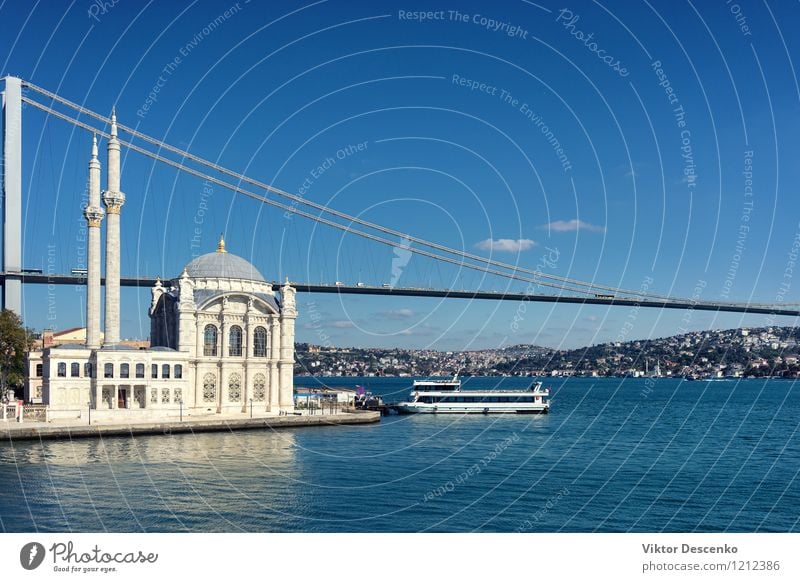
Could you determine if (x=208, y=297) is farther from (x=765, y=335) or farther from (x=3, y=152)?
(x=765, y=335)

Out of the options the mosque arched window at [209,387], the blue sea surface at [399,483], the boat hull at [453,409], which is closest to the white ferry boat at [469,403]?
the boat hull at [453,409]

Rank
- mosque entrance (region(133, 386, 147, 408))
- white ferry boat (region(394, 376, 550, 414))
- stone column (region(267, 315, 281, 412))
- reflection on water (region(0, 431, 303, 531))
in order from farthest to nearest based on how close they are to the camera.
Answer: white ferry boat (region(394, 376, 550, 414)) → stone column (region(267, 315, 281, 412)) → mosque entrance (region(133, 386, 147, 408)) → reflection on water (region(0, 431, 303, 531))

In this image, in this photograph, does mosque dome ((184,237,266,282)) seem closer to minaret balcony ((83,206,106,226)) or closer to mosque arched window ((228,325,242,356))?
→ mosque arched window ((228,325,242,356))

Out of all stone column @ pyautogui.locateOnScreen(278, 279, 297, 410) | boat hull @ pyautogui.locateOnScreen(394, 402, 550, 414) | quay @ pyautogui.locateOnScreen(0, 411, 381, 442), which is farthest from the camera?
boat hull @ pyautogui.locateOnScreen(394, 402, 550, 414)

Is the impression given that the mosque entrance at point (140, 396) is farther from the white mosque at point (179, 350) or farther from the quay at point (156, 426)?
the quay at point (156, 426)

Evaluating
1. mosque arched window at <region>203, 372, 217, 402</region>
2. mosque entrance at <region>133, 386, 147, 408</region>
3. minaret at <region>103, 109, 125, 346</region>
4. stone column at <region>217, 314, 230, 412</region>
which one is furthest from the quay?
minaret at <region>103, 109, 125, 346</region>

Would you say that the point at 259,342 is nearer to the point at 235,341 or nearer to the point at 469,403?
the point at 235,341
